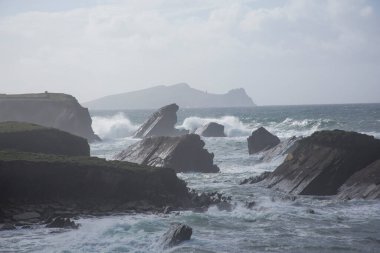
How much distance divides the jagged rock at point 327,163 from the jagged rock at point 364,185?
78 millimetres

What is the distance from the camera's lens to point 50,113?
10756cm

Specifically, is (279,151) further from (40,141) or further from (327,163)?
(40,141)

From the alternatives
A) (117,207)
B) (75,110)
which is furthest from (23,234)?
(75,110)

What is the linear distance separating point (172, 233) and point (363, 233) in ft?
31.8

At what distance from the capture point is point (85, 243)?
2383 centimetres

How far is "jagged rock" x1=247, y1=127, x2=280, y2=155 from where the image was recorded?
212 ft

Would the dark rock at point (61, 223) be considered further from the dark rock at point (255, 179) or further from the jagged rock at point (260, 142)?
the jagged rock at point (260, 142)

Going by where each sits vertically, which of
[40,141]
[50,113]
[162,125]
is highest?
[50,113]

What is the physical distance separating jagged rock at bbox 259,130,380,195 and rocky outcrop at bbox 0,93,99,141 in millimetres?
70186

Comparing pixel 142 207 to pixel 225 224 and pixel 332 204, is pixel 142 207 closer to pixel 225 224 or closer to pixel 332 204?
pixel 225 224

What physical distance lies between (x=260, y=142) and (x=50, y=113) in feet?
192

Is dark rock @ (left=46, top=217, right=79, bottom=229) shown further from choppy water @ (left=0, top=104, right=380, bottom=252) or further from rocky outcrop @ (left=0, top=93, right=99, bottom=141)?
rocky outcrop @ (left=0, top=93, right=99, bottom=141)

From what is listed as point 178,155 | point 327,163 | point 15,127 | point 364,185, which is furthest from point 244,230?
point 15,127

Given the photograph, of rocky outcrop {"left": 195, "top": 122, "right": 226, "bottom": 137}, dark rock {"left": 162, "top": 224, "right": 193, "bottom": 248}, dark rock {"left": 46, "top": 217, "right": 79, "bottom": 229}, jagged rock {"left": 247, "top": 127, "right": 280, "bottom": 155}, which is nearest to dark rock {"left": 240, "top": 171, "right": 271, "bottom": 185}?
dark rock {"left": 162, "top": 224, "right": 193, "bottom": 248}
